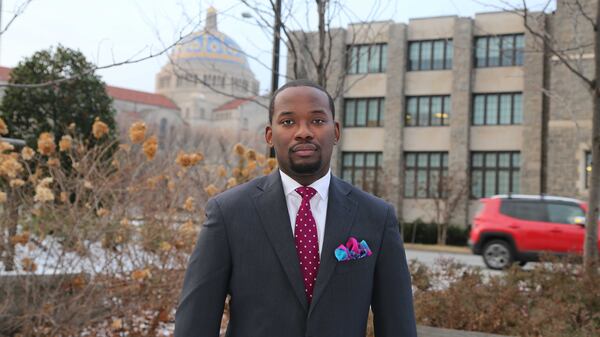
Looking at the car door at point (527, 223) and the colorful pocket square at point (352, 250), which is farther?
the car door at point (527, 223)

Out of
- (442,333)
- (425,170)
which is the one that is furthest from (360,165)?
(442,333)

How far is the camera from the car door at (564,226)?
566 inches

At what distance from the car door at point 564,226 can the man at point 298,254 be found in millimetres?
13356

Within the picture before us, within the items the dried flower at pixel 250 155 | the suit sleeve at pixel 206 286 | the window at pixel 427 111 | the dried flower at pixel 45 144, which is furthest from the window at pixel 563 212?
the window at pixel 427 111

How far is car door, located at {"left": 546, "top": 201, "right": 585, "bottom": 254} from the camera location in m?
14.4

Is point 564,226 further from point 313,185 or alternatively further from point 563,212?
point 313,185

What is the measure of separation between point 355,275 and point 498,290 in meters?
4.36

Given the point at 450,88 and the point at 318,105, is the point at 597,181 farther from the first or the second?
the point at 450,88

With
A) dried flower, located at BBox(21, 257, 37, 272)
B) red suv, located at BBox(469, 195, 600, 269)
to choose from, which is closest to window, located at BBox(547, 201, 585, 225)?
red suv, located at BBox(469, 195, 600, 269)

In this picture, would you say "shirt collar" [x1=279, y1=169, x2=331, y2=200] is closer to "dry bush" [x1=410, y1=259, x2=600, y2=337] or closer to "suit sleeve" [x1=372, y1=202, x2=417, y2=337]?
"suit sleeve" [x1=372, y1=202, x2=417, y2=337]

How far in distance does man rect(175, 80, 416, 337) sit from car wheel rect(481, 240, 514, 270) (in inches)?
526

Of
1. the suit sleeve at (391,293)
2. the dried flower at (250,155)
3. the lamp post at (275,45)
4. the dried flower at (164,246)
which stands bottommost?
the dried flower at (164,246)

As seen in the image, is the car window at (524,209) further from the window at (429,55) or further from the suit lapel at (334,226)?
the window at (429,55)

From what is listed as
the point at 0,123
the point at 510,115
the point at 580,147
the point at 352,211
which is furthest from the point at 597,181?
the point at 510,115
